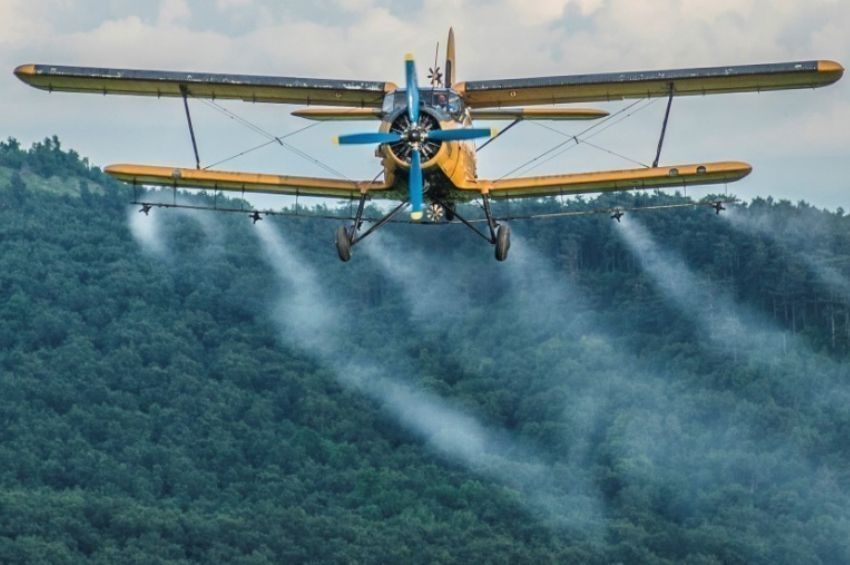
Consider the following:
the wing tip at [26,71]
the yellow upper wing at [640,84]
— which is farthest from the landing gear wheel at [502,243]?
the wing tip at [26,71]

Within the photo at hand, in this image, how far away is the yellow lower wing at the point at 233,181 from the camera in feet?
140

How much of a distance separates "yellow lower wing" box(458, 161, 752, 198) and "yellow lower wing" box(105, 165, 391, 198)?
2375 mm

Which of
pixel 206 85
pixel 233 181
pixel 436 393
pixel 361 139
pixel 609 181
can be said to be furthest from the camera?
pixel 436 393

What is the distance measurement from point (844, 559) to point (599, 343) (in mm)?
23061

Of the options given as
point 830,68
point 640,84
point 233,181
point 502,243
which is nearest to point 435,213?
point 502,243

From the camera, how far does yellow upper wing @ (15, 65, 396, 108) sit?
43844mm

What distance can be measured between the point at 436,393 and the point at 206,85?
6430cm

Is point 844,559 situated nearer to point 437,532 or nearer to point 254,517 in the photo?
point 437,532

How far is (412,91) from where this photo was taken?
134 feet

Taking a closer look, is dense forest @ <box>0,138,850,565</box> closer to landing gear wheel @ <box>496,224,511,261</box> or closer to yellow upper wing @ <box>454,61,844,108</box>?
yellow upper wing @ <box>454,61,844,108</box>

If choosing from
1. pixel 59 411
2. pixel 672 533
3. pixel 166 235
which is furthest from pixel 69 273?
pixel 672 533

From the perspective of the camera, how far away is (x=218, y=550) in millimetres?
89250

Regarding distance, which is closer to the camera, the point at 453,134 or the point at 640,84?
the point at 453,134

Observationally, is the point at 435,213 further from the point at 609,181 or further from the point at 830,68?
the point at 830,68
